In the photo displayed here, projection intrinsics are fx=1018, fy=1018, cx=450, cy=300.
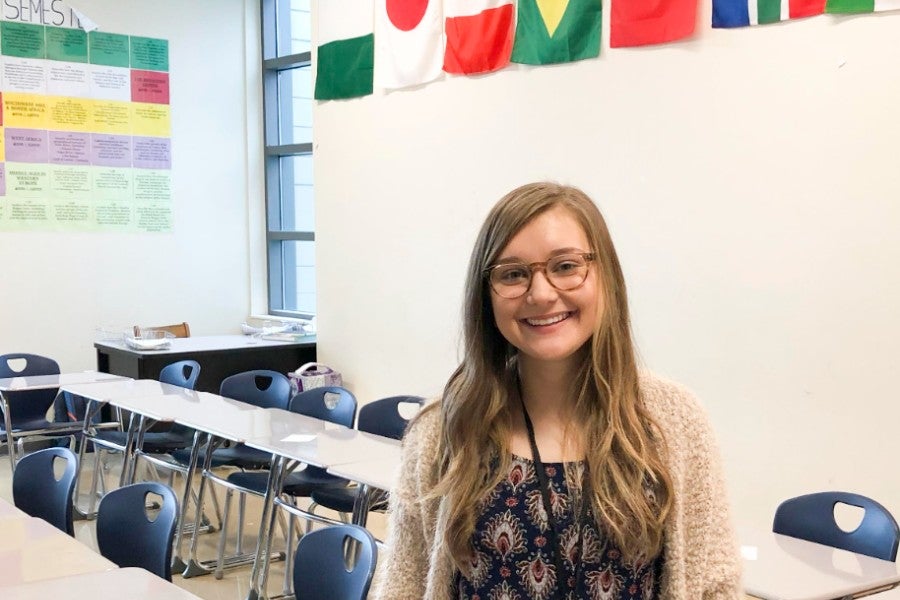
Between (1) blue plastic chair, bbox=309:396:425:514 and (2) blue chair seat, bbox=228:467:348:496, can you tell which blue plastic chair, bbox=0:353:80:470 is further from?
(1) blue plastic chair, bbox=309:396:425:514

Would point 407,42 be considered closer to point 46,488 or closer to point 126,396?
point 126,396

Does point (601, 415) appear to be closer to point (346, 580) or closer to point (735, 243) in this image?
point (346, 580)

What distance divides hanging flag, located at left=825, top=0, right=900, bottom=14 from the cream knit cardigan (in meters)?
2.95

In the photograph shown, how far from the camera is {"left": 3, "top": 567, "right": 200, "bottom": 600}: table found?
2.36 m

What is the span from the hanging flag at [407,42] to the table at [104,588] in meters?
3.89

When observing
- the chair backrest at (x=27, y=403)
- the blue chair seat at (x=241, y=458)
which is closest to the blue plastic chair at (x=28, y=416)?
the chair backrest at (x=27, y=403)

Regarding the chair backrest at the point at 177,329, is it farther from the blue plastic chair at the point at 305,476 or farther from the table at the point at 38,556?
the table at the point at 38,556

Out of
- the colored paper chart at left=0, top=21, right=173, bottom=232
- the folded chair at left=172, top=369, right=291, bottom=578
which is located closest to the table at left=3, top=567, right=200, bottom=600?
the folded chair at left=172, top=369, right=291, bottom=578

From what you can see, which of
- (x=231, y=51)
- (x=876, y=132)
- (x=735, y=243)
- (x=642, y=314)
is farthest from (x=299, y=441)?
(x=231, y=51)

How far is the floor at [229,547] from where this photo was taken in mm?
4281

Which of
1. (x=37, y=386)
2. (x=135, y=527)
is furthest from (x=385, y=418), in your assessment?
(x=37, y=386)

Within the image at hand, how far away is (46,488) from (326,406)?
1.51 m

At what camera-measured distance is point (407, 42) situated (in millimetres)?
5918

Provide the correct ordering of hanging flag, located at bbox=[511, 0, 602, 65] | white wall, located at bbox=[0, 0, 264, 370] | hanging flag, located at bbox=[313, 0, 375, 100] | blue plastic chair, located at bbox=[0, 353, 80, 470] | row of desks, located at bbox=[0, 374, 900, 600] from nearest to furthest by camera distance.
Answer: row of desks, located at bbox=[0, 374, 900, 600], hanging flag, located at bbox=[511, 0, 602, 65], blue plastic chair, located at bbox=[0, 353, 80, 470], hanging flag, located at bbox=[313, 0, 375, 100], white wall, located at bbox=[0, 0, 264, 370]
